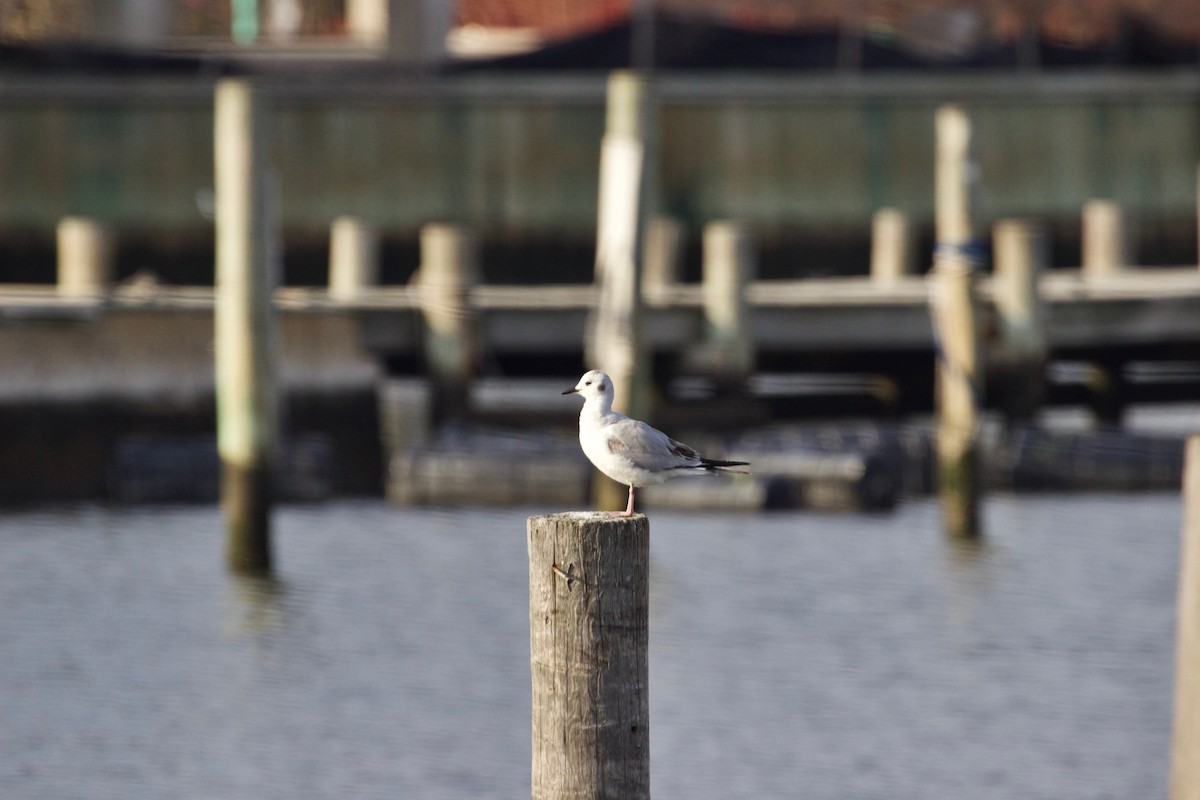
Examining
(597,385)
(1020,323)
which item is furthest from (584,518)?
(1020,323)

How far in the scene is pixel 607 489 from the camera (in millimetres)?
17266

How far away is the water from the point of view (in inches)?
472

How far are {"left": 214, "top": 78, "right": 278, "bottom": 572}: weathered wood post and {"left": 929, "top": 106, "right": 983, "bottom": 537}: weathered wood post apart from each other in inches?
229

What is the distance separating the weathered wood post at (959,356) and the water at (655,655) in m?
0.44

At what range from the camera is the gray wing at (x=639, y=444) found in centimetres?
768

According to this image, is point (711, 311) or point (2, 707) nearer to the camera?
point (2, 707)

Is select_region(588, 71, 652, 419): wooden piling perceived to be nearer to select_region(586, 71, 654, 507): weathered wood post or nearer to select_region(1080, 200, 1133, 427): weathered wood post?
select_region(586, 71, 654, 507): weathered wood post

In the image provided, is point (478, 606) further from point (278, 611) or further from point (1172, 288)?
point (1172, 288)

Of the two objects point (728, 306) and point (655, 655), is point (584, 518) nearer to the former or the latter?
point (655, 655)

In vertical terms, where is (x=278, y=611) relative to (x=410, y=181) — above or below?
below

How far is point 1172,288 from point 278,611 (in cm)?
1003

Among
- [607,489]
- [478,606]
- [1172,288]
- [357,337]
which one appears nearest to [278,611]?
[478,606]

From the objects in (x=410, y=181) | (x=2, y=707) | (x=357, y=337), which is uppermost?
(x=410, y=181)

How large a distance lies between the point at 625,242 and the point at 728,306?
3184 millimetres
